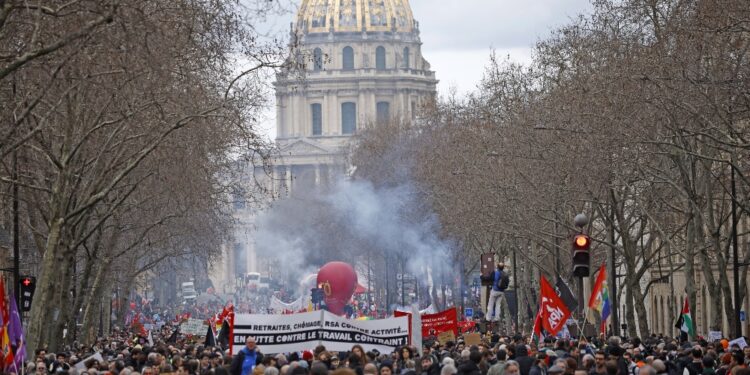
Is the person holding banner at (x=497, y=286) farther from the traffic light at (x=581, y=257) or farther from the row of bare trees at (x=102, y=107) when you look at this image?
the traffic light at (x=581, y=257)

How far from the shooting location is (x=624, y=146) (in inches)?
1763

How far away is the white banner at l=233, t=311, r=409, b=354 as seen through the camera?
28.8m

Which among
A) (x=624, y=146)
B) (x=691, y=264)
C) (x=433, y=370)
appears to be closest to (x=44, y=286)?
(x=433, y=370)

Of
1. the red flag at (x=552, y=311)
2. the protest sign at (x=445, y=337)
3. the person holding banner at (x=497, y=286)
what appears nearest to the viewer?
the red flag at (x=552, y=311)

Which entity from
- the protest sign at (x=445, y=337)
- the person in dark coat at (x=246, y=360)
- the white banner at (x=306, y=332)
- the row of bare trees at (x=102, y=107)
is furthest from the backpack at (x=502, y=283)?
the person in dark coat at (x=246, y=360)

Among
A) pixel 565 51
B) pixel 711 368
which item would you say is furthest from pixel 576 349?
pixel 565 51

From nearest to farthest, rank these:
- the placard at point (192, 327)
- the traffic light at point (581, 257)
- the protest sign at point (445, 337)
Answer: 1. the traffic light at point (581, 257)
2. the protest sign at point (445, 337)
3. the placard at point (192, 327)

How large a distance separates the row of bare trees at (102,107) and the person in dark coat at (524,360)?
235 inches

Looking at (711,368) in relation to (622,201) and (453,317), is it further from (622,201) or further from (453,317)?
(622,201)

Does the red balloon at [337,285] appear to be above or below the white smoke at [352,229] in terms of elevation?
below

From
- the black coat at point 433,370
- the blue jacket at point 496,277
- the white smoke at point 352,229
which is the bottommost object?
the black coat at point 433,370

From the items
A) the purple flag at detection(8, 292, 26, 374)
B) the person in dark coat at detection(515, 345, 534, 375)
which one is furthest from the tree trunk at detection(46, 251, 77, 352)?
the person in dark coat at detection(515, 345, 534, 375)

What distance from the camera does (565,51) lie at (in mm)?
58000

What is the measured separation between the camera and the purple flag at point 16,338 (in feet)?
88.8
